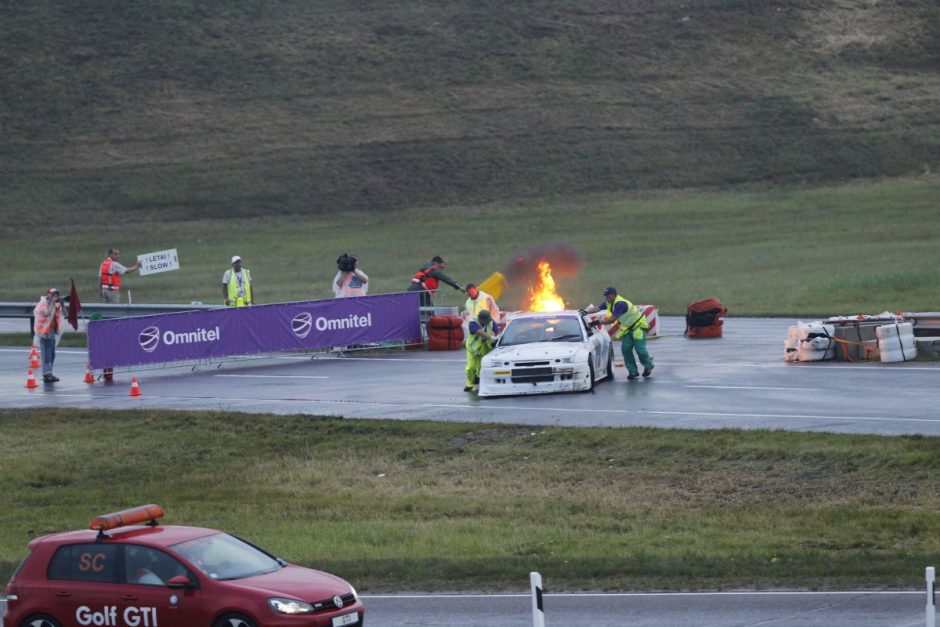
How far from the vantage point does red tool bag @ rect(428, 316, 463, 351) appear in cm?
3434

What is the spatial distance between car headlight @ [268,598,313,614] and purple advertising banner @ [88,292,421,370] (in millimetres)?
19207

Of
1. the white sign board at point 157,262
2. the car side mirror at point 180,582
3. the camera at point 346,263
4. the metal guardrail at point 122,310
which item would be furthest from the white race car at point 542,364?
the car side mirror at point 180,582

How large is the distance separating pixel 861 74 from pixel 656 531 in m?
Result: 68.3

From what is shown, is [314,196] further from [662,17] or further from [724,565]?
[724,565]

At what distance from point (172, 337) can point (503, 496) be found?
43.6 feet

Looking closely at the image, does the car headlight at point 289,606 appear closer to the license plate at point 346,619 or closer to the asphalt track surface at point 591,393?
the license plate at point 346,619

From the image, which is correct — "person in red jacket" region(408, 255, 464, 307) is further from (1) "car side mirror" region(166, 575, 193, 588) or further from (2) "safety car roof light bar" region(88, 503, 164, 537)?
(1) "car side mirror" region(166, 575, 193, 588)

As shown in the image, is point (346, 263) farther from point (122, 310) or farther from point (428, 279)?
point (122, 310)

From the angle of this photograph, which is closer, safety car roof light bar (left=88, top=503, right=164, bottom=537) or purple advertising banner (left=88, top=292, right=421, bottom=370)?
safety car roof light bar (left=88, top=503, right=164, bottom=537)

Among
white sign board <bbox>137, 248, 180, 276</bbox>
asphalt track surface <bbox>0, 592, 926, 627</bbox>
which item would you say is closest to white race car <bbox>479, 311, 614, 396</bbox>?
asphalt track surface <bbox>0, 592, 926, 627</bbox>

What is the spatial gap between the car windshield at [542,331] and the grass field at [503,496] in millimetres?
3743

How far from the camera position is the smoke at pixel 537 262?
37.2 meters

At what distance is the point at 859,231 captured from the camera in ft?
194

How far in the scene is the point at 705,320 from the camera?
112ft
